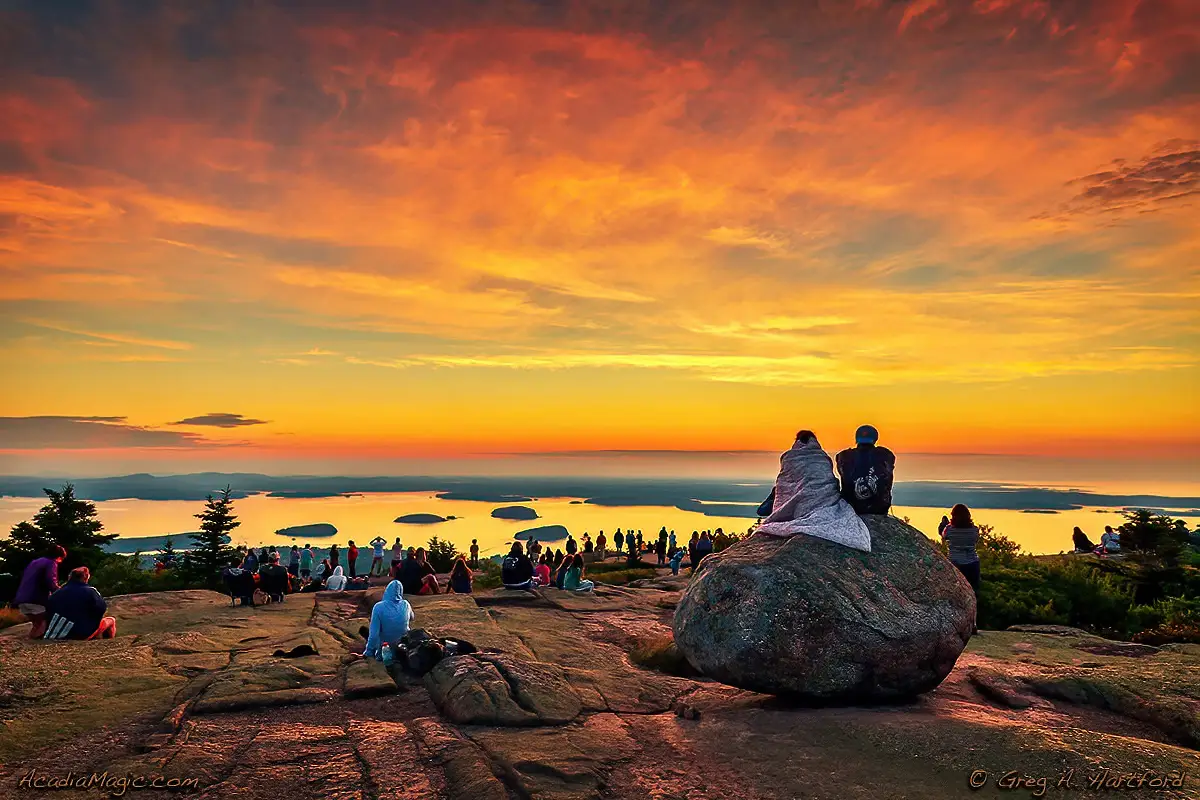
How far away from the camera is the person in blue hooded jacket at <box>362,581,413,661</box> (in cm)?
1324

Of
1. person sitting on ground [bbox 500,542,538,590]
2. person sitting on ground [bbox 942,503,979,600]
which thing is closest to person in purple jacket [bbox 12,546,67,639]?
person sitting on ground [bbox 500,542,538,590]

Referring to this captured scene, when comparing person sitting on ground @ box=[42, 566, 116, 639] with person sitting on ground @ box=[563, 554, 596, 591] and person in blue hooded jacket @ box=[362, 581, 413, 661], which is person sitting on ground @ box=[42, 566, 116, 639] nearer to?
person in blue hooded jacket @ box=[362, 581, 413, 661]

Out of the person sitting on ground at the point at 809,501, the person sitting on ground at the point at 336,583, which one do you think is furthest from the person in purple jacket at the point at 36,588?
the person sitting on ground at the point at 809,501

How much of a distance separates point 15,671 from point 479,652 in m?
7.29

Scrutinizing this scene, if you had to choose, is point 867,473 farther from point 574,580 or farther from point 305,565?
point 305,565

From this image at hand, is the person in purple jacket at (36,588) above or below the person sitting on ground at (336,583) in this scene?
above

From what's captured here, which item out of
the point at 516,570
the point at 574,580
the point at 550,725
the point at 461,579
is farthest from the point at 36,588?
the point at 574,580

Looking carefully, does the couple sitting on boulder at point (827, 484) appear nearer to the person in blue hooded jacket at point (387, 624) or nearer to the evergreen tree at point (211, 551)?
the person in blue hooded jacket at point (387, 624)

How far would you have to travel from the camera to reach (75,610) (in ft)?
46.2

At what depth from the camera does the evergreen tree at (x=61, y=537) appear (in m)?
27.6

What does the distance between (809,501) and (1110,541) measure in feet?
96.3

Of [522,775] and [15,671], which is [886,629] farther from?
[15,671]

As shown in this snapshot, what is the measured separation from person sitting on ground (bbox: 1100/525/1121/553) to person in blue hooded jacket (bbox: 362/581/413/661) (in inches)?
1222

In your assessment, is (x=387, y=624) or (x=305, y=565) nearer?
(x=387, y=624)
